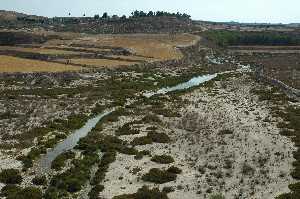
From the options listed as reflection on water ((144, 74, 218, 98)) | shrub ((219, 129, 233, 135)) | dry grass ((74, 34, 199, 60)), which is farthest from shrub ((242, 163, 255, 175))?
dry grass ((74, 34, 199, 60))

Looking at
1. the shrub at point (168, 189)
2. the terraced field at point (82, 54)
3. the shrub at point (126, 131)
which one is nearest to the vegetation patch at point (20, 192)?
the shrub at point (168, 189)

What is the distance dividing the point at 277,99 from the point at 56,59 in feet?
188

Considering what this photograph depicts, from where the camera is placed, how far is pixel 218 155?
46.4m

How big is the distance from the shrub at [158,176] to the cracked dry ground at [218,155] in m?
0.55

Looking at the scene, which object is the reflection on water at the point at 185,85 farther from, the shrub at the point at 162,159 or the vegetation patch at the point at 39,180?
the vegetation patch at the point at 39,180

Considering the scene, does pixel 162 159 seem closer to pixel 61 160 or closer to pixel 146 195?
pixel 61 160

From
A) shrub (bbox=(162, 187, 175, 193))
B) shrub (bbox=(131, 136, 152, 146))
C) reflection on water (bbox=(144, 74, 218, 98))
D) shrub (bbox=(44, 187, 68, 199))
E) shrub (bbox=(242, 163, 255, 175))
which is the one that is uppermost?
shrub (bbox=(242, 163, 255, 175))

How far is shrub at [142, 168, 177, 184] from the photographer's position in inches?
1549

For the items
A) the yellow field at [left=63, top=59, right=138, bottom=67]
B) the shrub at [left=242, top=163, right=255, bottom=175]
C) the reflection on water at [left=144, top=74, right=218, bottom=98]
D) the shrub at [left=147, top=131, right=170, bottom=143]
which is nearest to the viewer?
the shrub at [left=242, top=163, right=255, bottom=175]

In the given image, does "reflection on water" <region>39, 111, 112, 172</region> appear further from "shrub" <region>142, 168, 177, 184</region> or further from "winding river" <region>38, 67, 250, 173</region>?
"shrub" <region>142, 168, 177, 184</region>

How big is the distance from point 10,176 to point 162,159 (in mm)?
12886

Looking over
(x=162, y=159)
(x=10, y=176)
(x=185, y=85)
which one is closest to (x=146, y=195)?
(x=162, y=159)

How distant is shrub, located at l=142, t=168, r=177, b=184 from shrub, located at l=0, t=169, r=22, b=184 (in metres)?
9.35

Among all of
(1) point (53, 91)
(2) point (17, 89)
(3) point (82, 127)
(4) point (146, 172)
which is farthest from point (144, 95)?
(4) point (146, 172)
